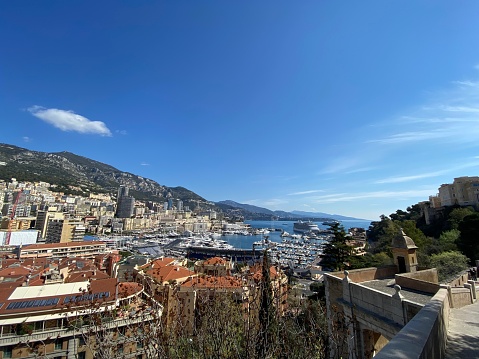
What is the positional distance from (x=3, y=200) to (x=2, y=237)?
48987 mm

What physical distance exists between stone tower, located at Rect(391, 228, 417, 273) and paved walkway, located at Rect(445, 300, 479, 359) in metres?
3.13

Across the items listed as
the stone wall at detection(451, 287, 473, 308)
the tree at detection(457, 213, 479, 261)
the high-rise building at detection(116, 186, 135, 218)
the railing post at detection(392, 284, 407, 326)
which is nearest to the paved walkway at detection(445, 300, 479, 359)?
the stone wall at detection(451, 287, 473, 308)

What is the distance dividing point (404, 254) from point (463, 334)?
5531 mm

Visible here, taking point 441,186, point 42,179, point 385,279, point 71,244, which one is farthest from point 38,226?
point 441,186

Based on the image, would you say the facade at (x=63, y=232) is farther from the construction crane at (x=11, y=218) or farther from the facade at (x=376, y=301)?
the facade at (x=376, y=301)

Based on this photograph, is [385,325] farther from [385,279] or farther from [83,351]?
[83,351]

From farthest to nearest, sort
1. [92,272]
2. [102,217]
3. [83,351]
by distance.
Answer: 1. [102,217]
2. [92,272]
3. [83,351]

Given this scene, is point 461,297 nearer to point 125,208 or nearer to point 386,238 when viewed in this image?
point 386,238

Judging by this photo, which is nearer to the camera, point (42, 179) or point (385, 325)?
point (385, 325)

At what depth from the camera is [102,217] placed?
106062 millimetres

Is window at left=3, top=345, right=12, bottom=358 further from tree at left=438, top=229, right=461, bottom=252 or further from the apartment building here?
the apartment building

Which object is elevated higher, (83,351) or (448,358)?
(448,358)

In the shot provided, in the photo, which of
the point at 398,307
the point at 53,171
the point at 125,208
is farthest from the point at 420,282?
the point at 53,171

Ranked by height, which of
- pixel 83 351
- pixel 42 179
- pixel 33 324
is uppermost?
pixel 42 179
